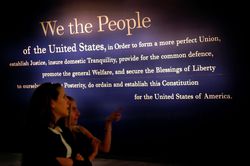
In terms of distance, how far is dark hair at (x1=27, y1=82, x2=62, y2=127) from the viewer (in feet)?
9.43

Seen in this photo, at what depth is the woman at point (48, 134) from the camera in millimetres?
2775

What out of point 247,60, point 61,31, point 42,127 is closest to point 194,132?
point 247,60

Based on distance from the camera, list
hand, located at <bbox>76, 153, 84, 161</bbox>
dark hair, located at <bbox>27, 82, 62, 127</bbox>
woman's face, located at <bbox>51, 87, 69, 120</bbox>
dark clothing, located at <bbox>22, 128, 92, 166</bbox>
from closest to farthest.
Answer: dark clothing, located at <bbox>22, 128, 92, 166</bbox>, dark hair, located at <bbox>27, 82, 62, 127</bbox>, woman's face, located at <bbox>51, 87, 69, 120</bbox>, hand, located at <bbox>76, 153, 84, 161</bbox>

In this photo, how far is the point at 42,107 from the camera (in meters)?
2.91

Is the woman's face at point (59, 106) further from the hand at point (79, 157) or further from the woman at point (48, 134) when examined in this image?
the hand at point (79, 157)

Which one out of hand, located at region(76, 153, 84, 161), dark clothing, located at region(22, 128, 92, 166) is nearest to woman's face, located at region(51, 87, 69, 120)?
dark clothing, located at region(22, 128, 92, 166)

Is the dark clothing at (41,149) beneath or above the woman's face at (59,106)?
beneath

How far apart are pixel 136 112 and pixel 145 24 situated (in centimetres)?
141

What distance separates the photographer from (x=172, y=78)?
6.48 m

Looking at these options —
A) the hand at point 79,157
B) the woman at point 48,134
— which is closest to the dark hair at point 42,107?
the woman at point 48,134

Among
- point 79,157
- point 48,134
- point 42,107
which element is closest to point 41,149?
point 48,134

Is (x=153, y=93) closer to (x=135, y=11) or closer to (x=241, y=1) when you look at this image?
(x=135, y=11)

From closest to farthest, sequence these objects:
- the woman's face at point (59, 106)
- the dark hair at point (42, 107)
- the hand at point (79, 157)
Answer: the dark hair at point (42, 107)
the woman's face at point (59, 106)
the hand at point (79, 157)

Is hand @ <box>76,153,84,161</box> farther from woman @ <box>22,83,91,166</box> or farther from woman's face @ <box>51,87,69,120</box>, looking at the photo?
woman's face @ <box>51,87,69,120</box>
